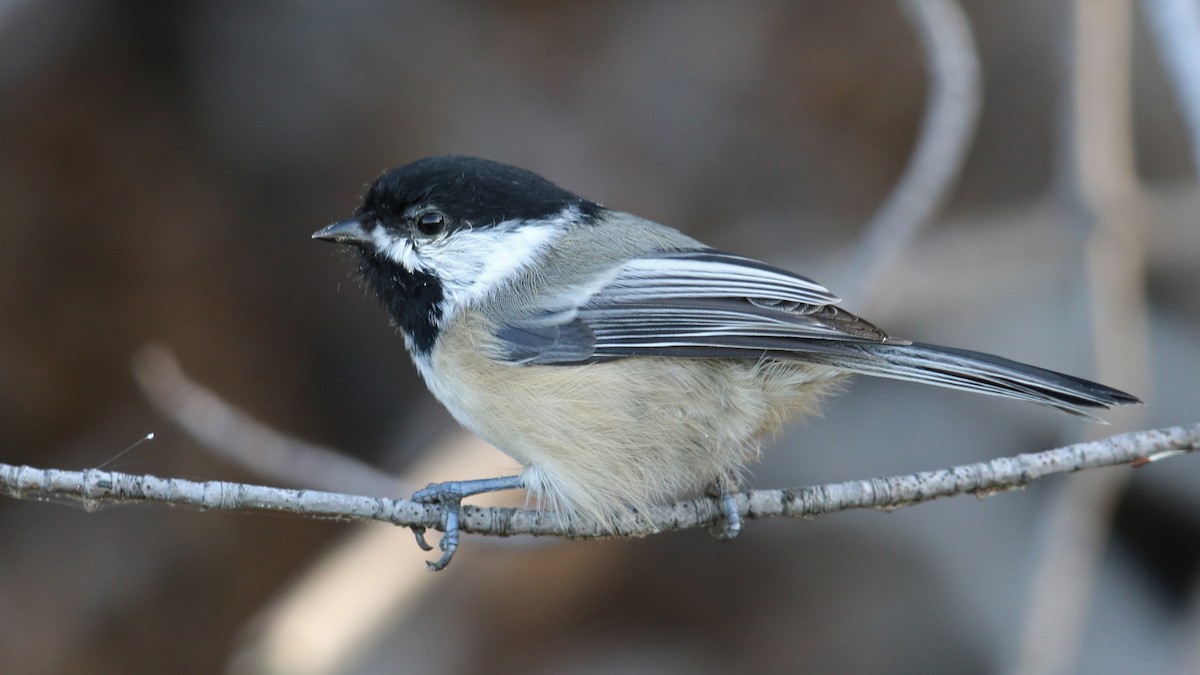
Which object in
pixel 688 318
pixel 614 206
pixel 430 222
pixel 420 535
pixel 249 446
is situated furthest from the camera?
pixel 614 206

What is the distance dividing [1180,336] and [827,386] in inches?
78.4

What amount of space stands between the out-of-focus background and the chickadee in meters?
0.95

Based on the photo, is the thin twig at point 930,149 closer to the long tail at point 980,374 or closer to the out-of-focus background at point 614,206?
the out-of-focus background at point 614,206

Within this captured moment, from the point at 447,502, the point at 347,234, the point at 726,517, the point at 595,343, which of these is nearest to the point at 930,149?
the point at 595,343

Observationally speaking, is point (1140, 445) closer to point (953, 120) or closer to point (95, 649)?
point (953, 120)

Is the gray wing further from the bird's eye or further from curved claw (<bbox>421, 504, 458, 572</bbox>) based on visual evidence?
curved claw (<bbox>421, 504, 458, 572</bbox>)

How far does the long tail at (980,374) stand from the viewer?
5.46ft

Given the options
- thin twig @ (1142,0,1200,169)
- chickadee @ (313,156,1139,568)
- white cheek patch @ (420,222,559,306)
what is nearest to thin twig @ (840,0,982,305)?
thin twig @ (1142,0,1200,169)

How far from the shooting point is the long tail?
1.67 meters

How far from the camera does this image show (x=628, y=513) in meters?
1.84

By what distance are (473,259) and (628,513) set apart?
615 mm

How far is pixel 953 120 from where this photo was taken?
268 centimetres

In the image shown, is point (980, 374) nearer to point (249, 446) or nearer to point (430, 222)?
point (430, 222)

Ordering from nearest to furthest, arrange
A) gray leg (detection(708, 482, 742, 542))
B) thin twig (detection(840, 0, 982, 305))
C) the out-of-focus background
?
gray leg (detection(708, 482, 742, 542))
thin twig (detection(840, 0, 982, 305))
the out-of-focus background
